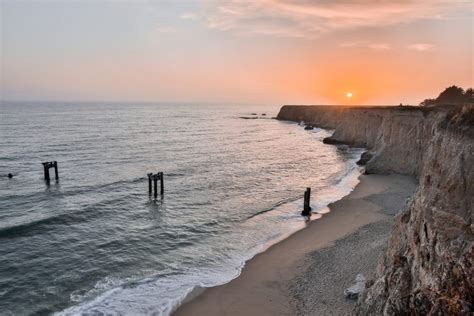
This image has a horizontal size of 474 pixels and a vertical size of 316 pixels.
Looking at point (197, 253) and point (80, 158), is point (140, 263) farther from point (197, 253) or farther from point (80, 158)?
point (80, 158)

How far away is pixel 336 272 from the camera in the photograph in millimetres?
16578

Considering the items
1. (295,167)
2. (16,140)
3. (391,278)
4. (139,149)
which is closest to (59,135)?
(16,140)

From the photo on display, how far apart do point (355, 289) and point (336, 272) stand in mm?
2480

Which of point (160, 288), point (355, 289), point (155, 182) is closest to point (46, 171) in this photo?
point (155, 182)

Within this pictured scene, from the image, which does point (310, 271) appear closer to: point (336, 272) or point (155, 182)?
point (336, 272)

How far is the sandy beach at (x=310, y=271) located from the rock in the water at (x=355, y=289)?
0.21m

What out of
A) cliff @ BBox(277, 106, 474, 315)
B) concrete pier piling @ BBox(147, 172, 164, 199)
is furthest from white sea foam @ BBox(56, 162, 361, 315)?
concrete pier piling @ BBox(147, 172, 164, 199)

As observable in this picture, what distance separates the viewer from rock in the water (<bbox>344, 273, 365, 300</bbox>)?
45.6 feet

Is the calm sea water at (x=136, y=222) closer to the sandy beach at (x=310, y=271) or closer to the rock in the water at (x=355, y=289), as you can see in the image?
the sandy beach at (x=310, y=271)

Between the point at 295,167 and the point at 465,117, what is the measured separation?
120 feet

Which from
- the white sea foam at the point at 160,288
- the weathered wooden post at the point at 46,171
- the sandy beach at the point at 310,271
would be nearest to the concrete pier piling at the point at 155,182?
the weathered wooden post at the point at 46,171

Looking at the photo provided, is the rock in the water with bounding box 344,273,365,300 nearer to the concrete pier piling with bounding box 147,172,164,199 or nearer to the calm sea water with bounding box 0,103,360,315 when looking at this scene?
the calm sea water with bounding box 0,103,360,315

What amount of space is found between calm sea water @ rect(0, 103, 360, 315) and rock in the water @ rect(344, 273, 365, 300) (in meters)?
5.52

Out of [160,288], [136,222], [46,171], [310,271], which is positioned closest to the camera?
[160,288]
